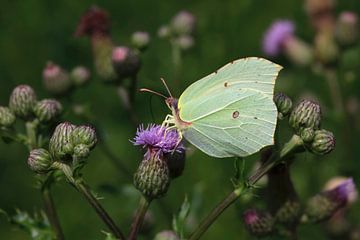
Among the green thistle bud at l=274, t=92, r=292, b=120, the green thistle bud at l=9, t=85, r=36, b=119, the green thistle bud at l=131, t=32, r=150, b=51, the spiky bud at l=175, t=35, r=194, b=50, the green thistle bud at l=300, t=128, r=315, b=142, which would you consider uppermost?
the green thistle bud at l=9, t=85, r=36, b=119

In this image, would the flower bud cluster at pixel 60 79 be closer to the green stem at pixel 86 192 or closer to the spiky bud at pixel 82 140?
the spiky bud at pixel 82 140

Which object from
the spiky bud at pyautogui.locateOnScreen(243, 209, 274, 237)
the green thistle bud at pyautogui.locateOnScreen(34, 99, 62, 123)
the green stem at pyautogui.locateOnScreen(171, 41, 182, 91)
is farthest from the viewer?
the green stem at pyautogui.locateOnScreen(171, 41, 182, 91)

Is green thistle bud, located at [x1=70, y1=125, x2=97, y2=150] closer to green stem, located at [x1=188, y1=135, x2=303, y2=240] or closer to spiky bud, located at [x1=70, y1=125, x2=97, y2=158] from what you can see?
spiky bud, located at [x1=70, y1=125, x2=97, y2=158]

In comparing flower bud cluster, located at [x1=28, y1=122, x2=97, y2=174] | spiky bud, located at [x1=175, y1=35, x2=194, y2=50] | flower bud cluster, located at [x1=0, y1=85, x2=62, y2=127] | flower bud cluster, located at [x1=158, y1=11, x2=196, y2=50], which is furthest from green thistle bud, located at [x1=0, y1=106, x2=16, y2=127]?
spiky bud, located at [x1=175, y1=35, x2=194, y2=50]

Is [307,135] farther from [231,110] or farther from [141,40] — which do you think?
[141,40]

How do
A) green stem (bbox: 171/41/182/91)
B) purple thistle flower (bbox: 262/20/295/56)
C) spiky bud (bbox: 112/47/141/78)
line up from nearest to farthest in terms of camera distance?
spiky bud (bbox: 112/47/141/78)
green stem (bbox: 171/41/182/91)
purple thistle flower (bbox: 262/20/295/56)

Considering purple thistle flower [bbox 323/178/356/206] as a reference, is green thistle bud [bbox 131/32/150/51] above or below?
above

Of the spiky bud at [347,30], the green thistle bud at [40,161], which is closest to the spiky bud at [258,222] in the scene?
the green thistle bud at [40,161]
